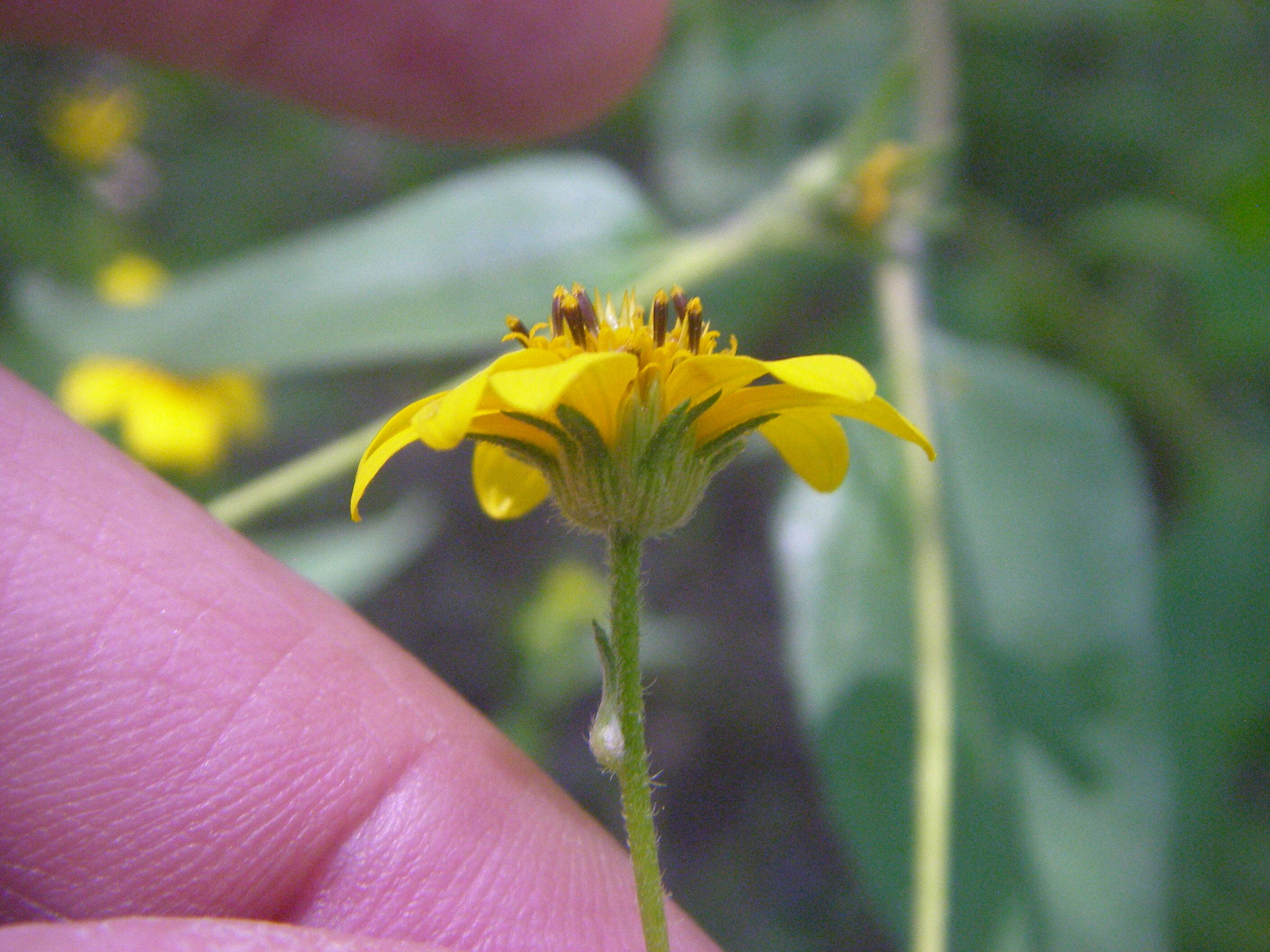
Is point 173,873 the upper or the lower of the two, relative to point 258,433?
lower

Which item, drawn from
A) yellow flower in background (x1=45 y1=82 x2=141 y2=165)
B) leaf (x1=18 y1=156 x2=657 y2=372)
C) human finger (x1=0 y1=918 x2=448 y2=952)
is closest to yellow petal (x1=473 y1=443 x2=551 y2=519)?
human finger (x1=0 y1=918 x2=448 y2=952)

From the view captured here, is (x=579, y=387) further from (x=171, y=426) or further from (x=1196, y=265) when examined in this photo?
(x=1196, y=265)

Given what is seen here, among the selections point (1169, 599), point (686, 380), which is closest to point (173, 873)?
point (686, 380)

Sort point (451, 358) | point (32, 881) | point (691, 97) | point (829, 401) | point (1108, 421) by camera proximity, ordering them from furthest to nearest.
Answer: point (451, 358), point (691, 97), point (1108, 421), point (32, 881), point (829, 401)

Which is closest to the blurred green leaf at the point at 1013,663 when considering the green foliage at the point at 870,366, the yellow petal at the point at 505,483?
the green foliage at the point at 870,366

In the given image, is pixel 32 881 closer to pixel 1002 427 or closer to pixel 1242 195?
pixel 1002 427

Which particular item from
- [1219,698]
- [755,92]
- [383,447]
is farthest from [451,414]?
[755,92]
